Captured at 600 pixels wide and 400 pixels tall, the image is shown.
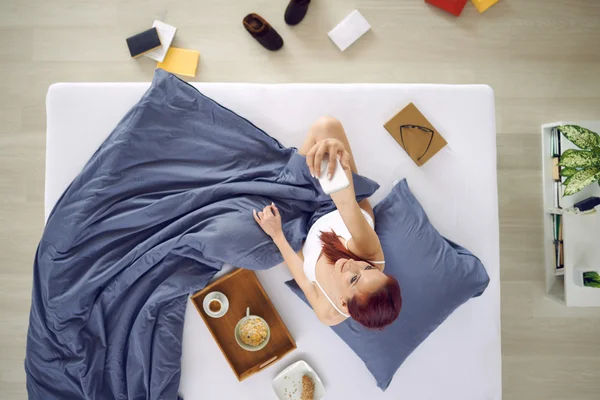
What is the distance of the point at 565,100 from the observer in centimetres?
245

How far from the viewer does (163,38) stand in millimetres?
2367

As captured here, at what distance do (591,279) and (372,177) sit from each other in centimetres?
112

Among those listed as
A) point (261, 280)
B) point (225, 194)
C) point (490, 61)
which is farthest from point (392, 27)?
point (261, 280)

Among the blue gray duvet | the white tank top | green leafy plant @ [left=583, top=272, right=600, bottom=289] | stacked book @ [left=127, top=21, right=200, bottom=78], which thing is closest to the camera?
the white tank top

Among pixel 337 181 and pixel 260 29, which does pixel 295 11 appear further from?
pixel 337 181

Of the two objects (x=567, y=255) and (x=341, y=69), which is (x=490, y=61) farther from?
(x=567, y=255)

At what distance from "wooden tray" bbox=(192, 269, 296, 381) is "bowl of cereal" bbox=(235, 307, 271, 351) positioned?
0.13 ft

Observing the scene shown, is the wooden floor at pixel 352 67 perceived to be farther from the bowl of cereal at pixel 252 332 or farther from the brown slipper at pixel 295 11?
the bowl of cereal at pixel 252 332

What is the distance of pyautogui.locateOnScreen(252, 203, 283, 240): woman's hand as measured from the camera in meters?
1.74

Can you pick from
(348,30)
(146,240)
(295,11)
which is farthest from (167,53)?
(146,240)

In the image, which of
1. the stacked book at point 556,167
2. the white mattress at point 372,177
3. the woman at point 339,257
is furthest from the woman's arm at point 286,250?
the stacked book at point 556,167

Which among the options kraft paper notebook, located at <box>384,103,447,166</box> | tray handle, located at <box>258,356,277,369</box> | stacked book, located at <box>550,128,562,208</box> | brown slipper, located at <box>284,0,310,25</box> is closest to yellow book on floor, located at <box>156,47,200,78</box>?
brown slipper, located at <box>284,0,310,25</box>

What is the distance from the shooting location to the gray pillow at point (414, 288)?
1.68 meters

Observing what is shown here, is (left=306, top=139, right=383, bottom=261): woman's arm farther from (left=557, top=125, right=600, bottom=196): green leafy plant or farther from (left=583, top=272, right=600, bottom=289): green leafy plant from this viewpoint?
(left=583, top=272, right=600, bottom=289): green leafy plant
